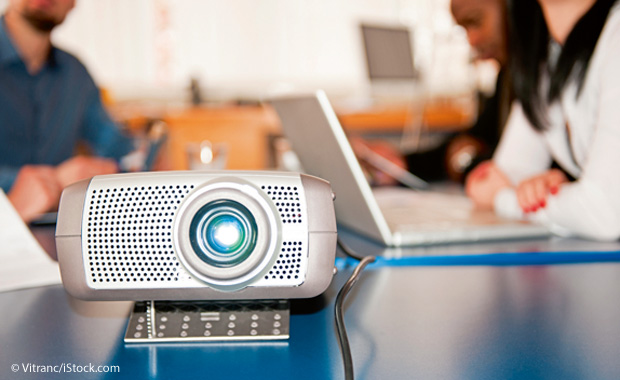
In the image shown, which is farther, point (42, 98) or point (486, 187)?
point (42, 98)

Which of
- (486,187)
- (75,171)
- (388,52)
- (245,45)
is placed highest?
(245,45)

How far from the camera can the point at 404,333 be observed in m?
0.39

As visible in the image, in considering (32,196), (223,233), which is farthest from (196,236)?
(32,196)

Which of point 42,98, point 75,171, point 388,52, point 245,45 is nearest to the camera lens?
point 75,171

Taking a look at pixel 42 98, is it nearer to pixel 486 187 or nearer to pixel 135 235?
pixel 486 187

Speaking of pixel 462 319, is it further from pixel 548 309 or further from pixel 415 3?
→ pixel 415 3

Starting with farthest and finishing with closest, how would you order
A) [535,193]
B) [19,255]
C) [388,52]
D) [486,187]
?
[388,52]
[486,187]
[535,193]
[19,255]

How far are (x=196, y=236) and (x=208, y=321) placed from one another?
73 millimetres

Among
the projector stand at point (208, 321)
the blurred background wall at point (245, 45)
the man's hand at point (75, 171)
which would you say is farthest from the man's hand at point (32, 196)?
the blurred background wall at point (245, 45)

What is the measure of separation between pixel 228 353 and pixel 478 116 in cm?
165

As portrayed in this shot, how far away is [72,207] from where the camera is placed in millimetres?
367

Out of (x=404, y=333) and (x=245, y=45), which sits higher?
(x=245, y=45)

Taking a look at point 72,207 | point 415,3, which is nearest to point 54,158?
point 72,207

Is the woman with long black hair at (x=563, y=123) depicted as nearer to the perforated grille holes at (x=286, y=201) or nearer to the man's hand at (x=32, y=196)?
the perforated grille holes at (x=286, y=201)
